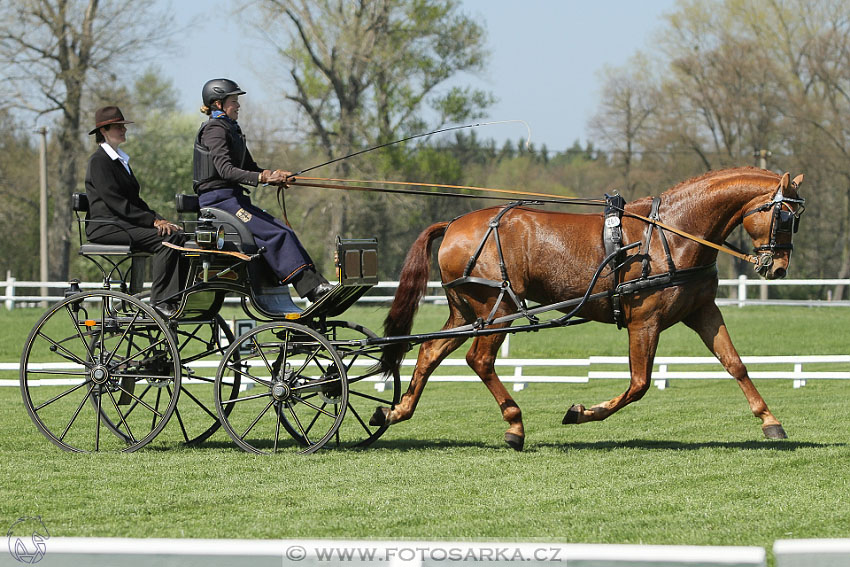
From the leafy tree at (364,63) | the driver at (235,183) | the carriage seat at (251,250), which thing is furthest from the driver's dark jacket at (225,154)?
the leafy tree at (364,63)

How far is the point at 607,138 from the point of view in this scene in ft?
143

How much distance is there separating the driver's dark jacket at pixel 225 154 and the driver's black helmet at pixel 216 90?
0.15 meters

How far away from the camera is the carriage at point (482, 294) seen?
6891mm

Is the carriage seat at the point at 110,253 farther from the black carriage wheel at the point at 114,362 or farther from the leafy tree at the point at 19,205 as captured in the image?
the leafy tree at the point at 19,205

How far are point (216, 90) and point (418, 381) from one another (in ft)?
Result: 8.09

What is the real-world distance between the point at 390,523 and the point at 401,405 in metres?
2.70

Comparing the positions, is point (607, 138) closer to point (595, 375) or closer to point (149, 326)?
point (595, 375)

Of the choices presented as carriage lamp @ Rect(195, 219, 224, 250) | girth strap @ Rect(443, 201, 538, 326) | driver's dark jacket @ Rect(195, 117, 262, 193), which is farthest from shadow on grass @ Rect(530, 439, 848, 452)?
driver's dark jacket @ Rect(195, 117, 262, 193)

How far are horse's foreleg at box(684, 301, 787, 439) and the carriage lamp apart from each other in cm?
329

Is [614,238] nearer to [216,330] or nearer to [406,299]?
[406,299]

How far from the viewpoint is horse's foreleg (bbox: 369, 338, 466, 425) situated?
24.2 feet

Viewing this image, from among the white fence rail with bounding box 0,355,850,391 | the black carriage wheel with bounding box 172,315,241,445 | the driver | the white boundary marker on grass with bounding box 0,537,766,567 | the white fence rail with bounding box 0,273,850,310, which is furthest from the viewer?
the white fence rail with bounding box 0,273,850,310

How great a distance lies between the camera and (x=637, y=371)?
277 inches

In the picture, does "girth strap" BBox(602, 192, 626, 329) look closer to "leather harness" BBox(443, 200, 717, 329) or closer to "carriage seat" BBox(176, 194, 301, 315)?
"leather harness" BBox(443, 200, 717, 329)
